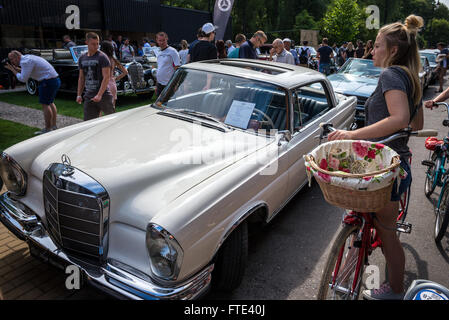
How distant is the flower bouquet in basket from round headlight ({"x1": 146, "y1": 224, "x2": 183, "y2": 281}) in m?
0.93

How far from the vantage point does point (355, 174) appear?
1.78m

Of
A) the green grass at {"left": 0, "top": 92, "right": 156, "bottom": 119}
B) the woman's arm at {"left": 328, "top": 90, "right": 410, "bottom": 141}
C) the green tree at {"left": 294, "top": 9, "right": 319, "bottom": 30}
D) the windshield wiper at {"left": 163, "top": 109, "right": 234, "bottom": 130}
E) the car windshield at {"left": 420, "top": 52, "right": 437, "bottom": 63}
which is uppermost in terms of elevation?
the green tree at {"left": 294, "top": 9, "right": 319, "bottom": 30}

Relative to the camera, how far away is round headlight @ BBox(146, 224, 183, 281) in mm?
1967

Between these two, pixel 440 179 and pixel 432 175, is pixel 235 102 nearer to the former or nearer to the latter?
pixel 440 179

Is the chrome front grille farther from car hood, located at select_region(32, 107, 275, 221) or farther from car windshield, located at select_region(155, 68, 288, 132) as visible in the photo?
car windshield, located at select_region(155, 68, 288, 132)

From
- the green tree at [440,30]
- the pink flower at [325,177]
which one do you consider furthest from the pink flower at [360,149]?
the green tree at [440,30]

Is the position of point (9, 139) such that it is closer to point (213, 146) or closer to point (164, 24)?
point (213, 146)

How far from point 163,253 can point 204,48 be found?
16.6 feet

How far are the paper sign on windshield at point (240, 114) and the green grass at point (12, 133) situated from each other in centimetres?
423

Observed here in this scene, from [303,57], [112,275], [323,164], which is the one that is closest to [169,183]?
[112,275]

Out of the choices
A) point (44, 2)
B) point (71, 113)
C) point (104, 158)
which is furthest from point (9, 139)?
point (44, 2)

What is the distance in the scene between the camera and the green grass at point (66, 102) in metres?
8.55

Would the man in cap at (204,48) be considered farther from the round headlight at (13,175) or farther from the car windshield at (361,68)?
the car windshield at (361,68)

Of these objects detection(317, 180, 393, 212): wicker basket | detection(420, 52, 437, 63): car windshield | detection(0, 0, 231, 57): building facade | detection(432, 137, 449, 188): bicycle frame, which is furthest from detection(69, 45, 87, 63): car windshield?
detection(420, 52, 437, 63): car windshield
